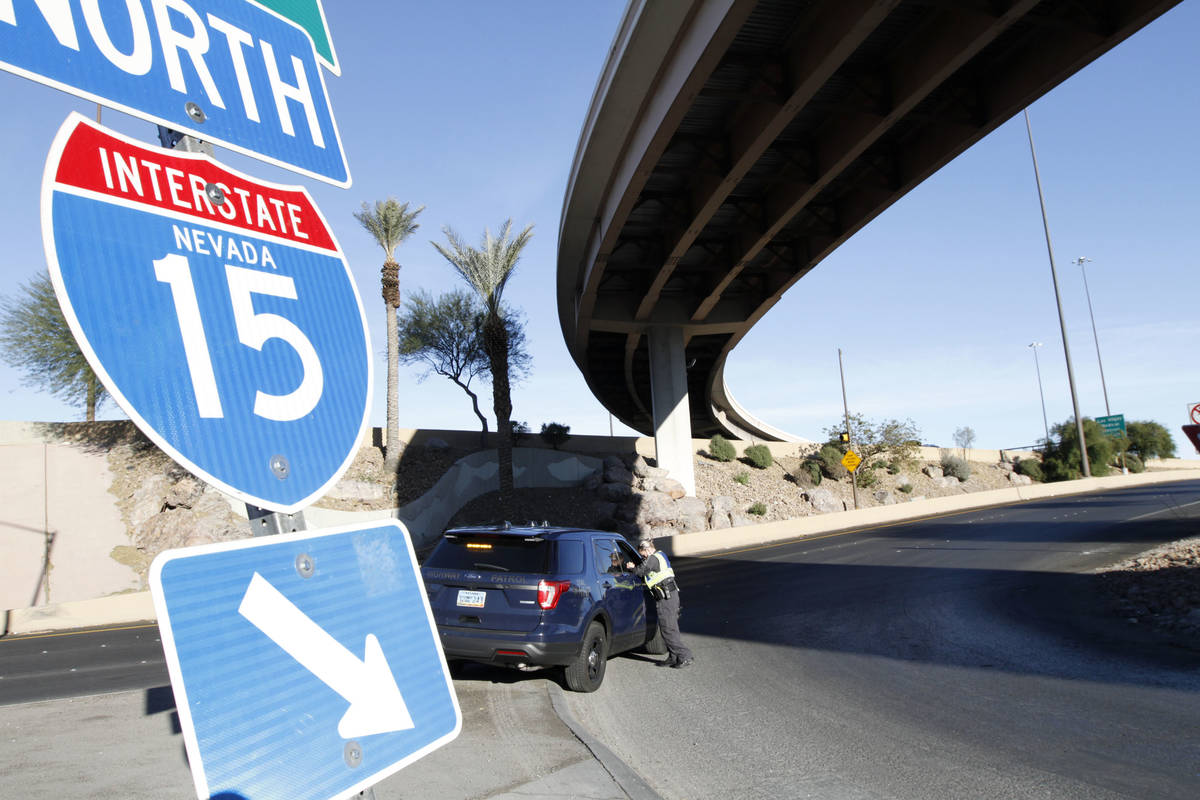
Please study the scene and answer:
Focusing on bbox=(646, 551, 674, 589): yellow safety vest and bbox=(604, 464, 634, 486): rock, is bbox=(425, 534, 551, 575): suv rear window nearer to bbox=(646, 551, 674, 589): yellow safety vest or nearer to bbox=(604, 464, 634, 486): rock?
bbox=(646, 551, 674, 589): yellow safety vest

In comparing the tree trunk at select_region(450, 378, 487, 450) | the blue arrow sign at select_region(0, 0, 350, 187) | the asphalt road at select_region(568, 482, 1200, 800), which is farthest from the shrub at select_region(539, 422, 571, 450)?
the blue arrow sign at select_region(0, 0, 350, 187)

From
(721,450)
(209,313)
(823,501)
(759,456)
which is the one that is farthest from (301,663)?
(759,456)

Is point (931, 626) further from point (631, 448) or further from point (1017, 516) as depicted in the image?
point (631, 448)

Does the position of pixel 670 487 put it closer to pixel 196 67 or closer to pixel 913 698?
pixel 913 698

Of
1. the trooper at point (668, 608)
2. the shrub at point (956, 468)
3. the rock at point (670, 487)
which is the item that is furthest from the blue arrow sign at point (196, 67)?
the shrub at point (956, 468)

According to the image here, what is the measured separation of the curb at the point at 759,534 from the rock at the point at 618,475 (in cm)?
687

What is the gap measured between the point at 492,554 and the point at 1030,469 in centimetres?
6714

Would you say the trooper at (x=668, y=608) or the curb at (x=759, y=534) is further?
the curb at (x=759, y=534)

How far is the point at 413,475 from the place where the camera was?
35.2m

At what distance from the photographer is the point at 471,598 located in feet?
28.9

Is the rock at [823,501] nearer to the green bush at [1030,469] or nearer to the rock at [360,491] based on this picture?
the rock at [360,491]

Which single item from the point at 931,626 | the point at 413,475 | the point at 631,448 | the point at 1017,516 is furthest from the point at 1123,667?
the point at 631,448

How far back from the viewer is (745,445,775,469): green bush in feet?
165

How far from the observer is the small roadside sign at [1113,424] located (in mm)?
67550
